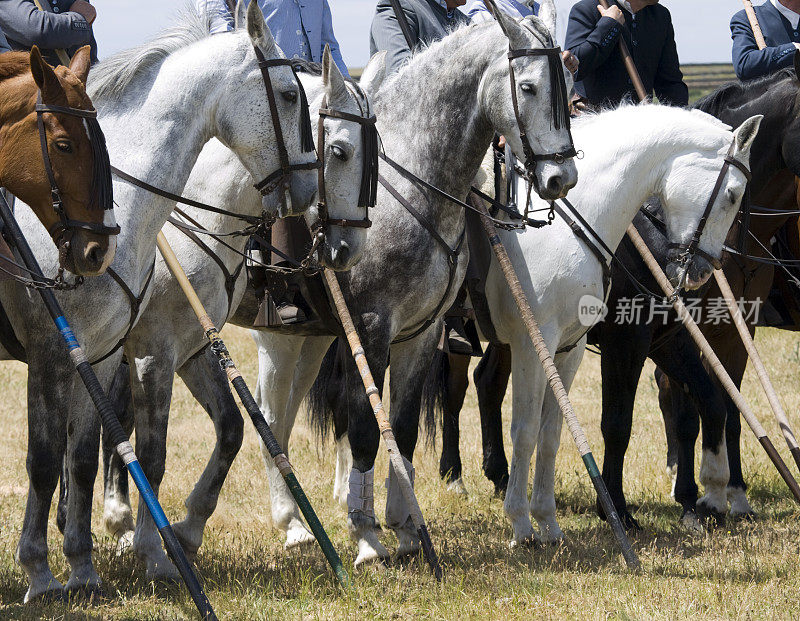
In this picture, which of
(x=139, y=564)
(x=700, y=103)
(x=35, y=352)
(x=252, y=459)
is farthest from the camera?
(x=252, y=459)

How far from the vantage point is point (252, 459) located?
358 inches

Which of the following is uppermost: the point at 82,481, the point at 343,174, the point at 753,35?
the point at 343,174

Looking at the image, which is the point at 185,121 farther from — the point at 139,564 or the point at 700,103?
the point at 700,103

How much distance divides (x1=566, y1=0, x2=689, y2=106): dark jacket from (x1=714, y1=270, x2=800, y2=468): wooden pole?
152 centimetres

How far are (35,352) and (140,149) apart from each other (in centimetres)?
102

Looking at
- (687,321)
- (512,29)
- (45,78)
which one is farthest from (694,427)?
(45,78)

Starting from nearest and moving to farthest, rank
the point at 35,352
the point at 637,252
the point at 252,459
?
the point at 35,352
the point at 637,252
the point at 252,459

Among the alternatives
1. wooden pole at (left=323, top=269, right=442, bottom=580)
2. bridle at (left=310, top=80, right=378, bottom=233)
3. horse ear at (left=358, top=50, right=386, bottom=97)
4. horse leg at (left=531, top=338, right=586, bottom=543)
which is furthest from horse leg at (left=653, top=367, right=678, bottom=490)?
bridle at (left=310, top=80, right=378, bottom=233)

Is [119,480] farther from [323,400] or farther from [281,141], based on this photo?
[281,141]

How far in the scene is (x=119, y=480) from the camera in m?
6.87

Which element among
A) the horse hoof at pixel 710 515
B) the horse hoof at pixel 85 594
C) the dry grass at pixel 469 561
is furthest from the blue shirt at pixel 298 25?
the horse hoof at pixel 710 515

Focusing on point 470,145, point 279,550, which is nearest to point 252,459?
point 279,550

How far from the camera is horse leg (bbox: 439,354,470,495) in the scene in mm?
8305

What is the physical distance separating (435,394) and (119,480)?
8.51 ft
